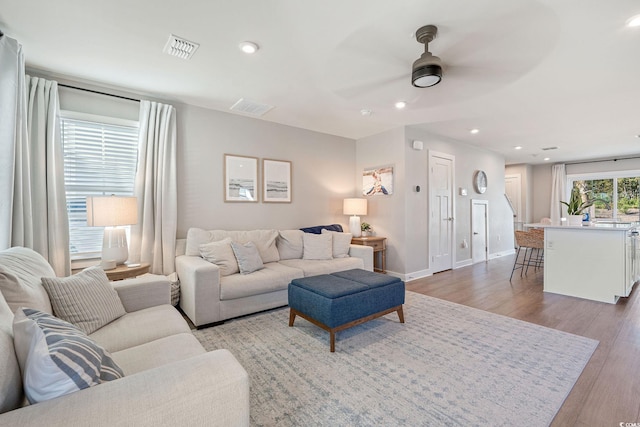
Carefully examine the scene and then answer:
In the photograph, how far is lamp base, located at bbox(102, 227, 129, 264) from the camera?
2660 millimetres

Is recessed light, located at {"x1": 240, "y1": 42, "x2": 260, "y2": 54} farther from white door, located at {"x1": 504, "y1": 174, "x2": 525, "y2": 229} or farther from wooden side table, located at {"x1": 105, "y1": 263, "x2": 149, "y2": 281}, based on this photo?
white door, located at {"x1": 504, "y1": 174, "x2": 525, "y2": 229}

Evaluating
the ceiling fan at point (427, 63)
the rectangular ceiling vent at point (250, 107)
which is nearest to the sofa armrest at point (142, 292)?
the rectangular ceiling vent at point (250, 107)

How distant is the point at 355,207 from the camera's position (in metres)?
4.65

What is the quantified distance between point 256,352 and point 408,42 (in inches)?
107

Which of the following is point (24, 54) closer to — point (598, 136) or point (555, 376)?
point (555, 376)

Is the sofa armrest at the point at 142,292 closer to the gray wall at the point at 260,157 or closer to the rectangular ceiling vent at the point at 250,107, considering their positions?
the gray wall at the point at 260,157

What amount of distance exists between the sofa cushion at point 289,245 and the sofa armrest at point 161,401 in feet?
9.05

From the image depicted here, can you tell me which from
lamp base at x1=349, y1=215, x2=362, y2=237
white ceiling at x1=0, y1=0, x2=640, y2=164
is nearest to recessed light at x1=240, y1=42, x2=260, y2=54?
white ceiling at x1=0, y1=0, x2=640, y2=164

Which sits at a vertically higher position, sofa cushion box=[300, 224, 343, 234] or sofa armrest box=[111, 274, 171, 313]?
sofa cushion box=[300, 224, 343, 234]

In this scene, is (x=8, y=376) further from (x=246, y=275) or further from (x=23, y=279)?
(x=246, y=275)

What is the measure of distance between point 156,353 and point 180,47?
2257 millimetres

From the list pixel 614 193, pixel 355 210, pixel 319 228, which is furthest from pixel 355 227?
pixel 614 193

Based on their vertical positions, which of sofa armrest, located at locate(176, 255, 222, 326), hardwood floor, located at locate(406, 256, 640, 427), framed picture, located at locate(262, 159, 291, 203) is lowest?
hardwood floor, located at locate(406, 256, 640, 427)

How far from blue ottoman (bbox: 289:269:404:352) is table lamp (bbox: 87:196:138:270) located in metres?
1.70
